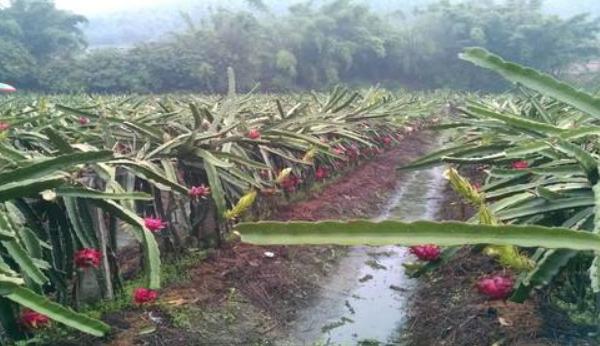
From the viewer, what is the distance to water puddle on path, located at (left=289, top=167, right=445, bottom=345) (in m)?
3.51

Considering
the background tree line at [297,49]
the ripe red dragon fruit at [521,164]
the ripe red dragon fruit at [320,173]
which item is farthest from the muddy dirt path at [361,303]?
the background tree line at [297,49]

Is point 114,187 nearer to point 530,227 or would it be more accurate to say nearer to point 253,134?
point 253,134

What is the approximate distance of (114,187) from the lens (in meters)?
3.15

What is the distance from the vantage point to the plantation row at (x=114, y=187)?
233 centimetres

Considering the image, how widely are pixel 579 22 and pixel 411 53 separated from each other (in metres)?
12.7

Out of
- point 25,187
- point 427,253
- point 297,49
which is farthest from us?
point 297,49

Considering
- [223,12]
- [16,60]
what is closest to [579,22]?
[223,12]

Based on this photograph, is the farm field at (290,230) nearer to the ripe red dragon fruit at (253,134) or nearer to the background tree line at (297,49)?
the ripe red dragon fruit at (253,134)

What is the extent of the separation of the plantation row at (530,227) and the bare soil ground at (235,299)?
934 mm

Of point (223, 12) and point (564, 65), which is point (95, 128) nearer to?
point (223, 12)

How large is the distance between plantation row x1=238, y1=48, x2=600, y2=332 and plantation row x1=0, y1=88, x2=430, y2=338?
36.0 inches

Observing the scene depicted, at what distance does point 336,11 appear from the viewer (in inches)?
1772

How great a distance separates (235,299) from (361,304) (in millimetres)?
872

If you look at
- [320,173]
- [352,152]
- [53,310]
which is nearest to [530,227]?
[53,310]
